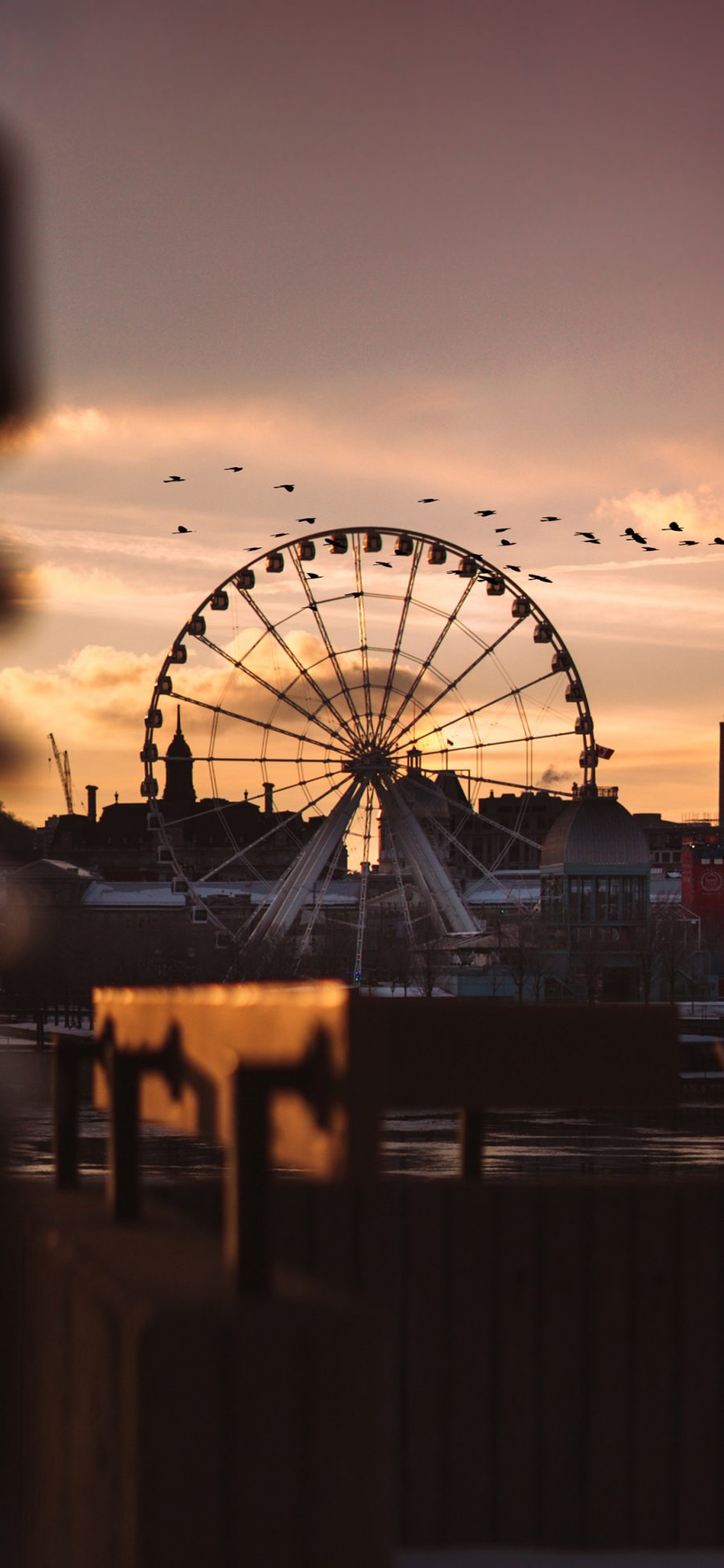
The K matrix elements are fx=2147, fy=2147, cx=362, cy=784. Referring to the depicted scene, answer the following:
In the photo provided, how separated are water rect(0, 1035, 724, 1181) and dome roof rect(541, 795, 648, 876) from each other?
34619 millimetres

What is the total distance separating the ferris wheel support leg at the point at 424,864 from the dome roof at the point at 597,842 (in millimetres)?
7810

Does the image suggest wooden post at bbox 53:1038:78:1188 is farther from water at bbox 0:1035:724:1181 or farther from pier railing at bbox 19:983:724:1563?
water at bbox 0:1035:724:1181

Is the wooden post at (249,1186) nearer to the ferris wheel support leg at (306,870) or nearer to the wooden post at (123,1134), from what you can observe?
the wooden post at (123,1134)

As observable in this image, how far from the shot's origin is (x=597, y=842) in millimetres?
91812

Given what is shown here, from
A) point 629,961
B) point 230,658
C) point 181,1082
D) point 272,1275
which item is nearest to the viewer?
point 272,1275

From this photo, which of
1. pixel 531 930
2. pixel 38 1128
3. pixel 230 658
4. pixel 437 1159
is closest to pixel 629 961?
pixel 531 930

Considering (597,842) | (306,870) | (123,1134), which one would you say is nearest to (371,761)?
(306,870)

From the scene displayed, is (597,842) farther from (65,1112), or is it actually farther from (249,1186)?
(249,1186)

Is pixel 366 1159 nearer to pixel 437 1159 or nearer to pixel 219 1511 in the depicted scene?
pixel 219 1511

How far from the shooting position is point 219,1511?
4160 mm

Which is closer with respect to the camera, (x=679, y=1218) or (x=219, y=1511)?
(x=219, y=1511)

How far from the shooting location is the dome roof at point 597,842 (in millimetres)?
91812

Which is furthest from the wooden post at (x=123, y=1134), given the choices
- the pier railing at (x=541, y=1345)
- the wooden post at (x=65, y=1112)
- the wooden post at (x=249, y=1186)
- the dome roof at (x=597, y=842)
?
the dome roof at (x=597, y=842)

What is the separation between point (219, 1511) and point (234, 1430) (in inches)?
6.3
